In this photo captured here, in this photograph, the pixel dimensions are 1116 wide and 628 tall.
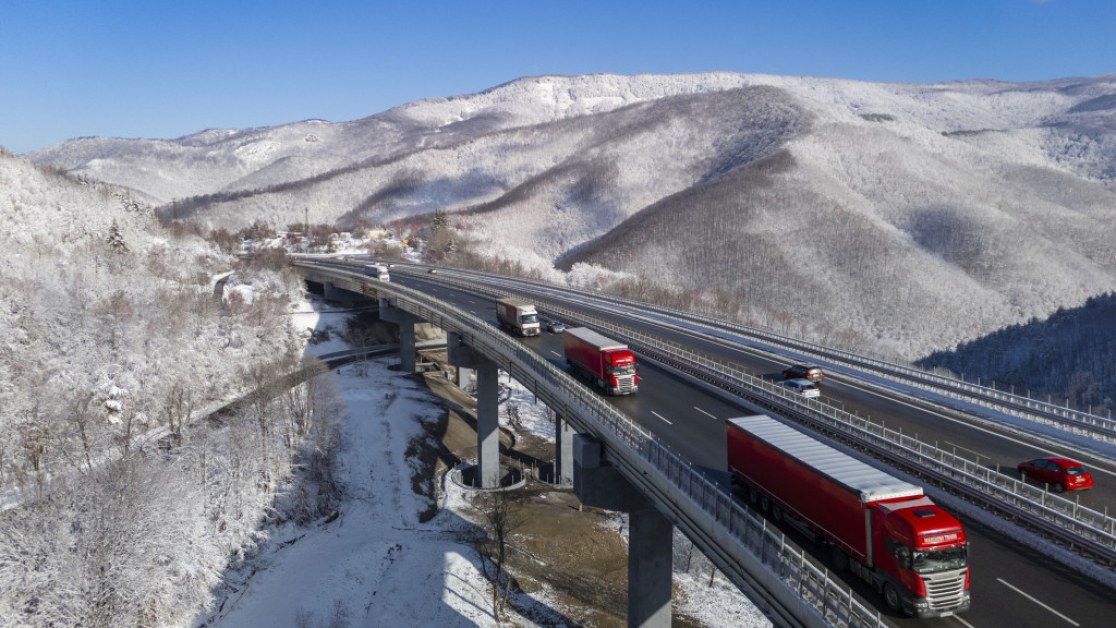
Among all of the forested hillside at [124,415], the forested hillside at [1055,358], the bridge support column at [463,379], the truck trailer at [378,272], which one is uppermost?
the truck trailer at [378,272]

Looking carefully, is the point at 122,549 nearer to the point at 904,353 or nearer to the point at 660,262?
the point at 904,353

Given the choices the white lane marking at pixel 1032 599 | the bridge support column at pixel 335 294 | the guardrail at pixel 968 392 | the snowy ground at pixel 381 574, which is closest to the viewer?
the white lane marking at pixel 1032 599

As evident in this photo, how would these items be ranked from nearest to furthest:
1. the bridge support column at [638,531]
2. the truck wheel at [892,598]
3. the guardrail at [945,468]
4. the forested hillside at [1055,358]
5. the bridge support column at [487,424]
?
the truck wheel at [892,598] → the guardrail at [945,468] → the bridge support column at [638,531] → the bridge support column at [487,424] → the forested hillside at [1055,358]

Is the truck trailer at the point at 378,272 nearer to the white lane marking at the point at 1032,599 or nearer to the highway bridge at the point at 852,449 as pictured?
the highway bridge at the point at 852,449

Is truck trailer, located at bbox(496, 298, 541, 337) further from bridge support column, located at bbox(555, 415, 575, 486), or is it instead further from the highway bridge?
bridge support column, located at bbox(555, 415, 575, 486)

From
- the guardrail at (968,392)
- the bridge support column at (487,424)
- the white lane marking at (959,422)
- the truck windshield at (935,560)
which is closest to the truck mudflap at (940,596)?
the truck windshield at (935,560)

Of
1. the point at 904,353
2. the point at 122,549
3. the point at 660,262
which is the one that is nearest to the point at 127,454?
the point at 122,549

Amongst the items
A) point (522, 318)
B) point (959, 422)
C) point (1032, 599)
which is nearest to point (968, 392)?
point (959, 422)

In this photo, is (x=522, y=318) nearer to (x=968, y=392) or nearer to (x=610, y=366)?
(x=610, y=366)
